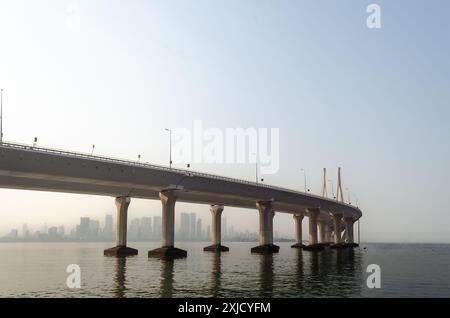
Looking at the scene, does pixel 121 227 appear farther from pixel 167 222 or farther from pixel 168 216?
→ pixel 168 216

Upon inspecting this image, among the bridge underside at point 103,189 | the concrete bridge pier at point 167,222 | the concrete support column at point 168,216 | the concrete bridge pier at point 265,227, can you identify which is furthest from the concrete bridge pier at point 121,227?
the concrete bridge pier at point 265,227

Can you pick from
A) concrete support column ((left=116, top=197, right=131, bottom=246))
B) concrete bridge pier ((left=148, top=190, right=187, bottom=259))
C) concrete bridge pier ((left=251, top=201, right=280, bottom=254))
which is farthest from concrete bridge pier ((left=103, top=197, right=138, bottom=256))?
concrete bridge pier ((left=251, top=201, right=280, bottom=254))

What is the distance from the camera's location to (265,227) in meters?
133

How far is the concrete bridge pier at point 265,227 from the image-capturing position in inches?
5172

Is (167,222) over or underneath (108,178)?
underneath

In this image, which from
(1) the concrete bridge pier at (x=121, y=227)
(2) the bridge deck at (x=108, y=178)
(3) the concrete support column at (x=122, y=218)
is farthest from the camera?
(1) the concrete bridge pier at (x=121, y=227)

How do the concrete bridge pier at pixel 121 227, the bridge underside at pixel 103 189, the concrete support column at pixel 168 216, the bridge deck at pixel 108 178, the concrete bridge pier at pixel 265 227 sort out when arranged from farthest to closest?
the concrete bridge pier at pixel 265 227, the concrete bridge pier at pixel 121 227, the concrete support column at pixel 168 216, the bridge underside at pixel 103 189, the bridge deck at pixel 108 178

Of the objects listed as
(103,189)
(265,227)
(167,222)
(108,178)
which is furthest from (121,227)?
(265,227)

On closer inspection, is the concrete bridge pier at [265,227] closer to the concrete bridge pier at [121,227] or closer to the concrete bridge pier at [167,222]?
the concrete bridge pier at [121,227]

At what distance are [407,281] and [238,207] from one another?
95.8 m

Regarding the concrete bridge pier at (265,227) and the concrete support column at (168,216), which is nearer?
the concrete support column at (168,216)
